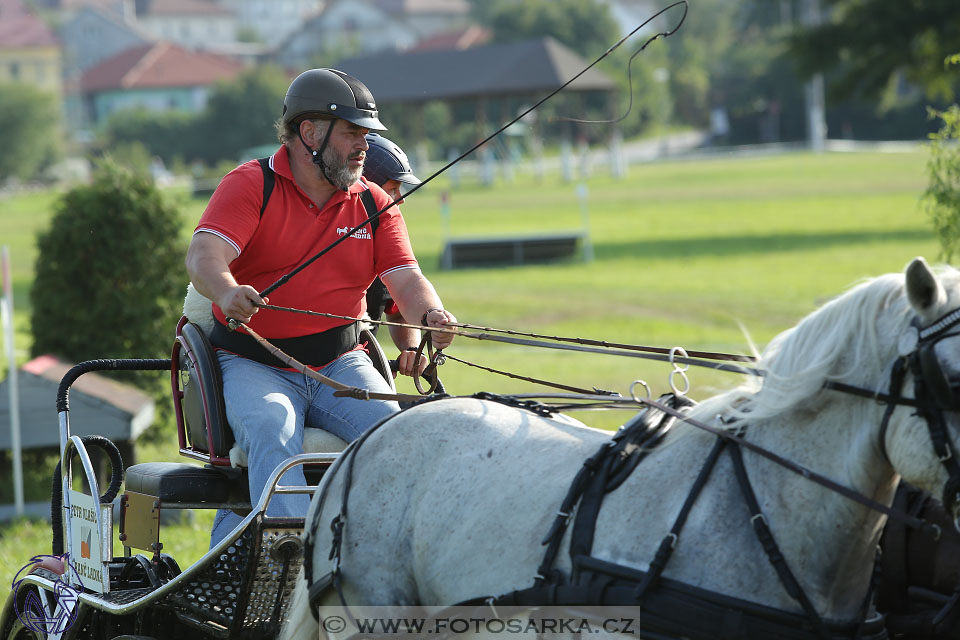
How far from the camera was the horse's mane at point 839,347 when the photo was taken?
2.43 meters

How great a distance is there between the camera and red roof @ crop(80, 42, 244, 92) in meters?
98.9

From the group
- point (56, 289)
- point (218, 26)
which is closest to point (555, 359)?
point (56, 289)

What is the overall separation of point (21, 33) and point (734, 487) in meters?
113

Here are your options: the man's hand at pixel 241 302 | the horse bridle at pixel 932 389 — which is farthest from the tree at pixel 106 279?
the horse bridle at pixel 932 389

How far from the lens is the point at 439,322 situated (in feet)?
13.0

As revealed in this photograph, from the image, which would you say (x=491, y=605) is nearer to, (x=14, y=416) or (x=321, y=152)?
(x=321, y=152)

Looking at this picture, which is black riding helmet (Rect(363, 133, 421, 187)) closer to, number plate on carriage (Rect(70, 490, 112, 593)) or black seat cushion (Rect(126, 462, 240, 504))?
black seat cushion (Rect(126, 462, 240, 504))

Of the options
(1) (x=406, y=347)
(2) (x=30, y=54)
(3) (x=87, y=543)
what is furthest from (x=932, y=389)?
(2) (x=30, y=54)

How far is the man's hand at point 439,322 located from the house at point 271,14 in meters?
162

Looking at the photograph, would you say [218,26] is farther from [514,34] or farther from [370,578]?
[370,578]

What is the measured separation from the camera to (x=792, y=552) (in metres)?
2.46

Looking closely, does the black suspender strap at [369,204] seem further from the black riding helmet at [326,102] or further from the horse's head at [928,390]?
the horse's head at [928,390]

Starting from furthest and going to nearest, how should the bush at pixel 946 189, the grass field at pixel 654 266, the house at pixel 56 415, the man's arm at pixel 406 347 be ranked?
the grass field at pixel 654 266 → the house at pixel 56 415 → the bush at pixel 946 189 → the man's arm at pixel 406 347

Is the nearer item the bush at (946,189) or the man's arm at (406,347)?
the man's arm at (406,347)
